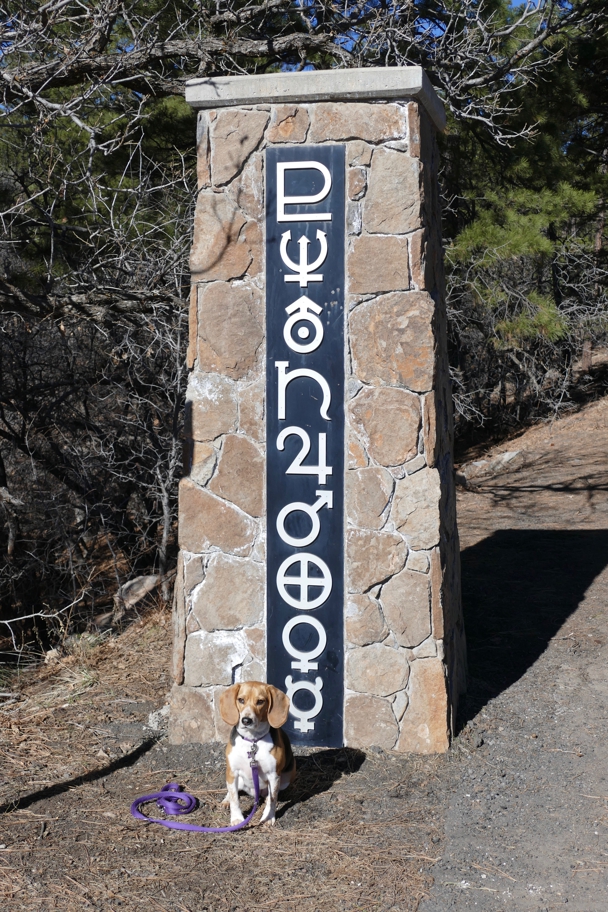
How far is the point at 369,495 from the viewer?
417 cm

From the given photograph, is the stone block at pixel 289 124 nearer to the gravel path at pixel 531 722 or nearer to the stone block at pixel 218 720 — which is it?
the stone block at pixel 218 720

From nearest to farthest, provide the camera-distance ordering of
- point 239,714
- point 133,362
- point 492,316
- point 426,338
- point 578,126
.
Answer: point 239,714
point 426,338
point 133,362
point 492,316
point 578,126

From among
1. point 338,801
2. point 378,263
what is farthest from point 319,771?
point 378,263

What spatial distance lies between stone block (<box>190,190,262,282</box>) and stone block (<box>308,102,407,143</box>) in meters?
0.49

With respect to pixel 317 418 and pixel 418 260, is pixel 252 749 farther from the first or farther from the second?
pixel 418 260

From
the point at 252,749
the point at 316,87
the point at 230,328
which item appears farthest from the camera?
the point at 230,328

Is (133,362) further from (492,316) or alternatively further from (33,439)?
(492,316)

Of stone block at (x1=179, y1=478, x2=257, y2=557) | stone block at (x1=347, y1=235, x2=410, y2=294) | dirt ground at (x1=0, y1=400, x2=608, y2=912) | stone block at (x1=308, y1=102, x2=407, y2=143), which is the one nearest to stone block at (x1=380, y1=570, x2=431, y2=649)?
dirt ground at (x1=0, y1=400, x2=608, y2=912)

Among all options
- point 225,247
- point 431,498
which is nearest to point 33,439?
point 225,247

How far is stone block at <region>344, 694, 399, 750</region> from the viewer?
4.19 m

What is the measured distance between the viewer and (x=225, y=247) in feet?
13.9

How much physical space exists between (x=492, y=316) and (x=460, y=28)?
300 cm

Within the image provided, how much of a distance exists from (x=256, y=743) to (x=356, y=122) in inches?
107

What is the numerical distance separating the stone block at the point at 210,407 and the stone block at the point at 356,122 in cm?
120
